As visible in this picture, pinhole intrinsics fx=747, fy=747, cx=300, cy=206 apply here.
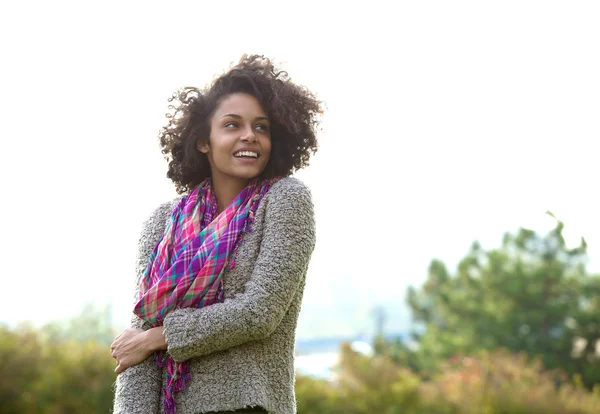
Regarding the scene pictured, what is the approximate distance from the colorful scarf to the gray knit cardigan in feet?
0.12

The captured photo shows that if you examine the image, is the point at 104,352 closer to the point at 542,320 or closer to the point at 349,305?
the point at 542,320

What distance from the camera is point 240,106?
7.85ft

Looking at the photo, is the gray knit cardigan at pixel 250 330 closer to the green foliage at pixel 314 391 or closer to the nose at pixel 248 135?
the nose at pixel 248 135

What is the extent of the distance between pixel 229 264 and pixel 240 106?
0.51m

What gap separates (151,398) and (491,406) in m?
5.48

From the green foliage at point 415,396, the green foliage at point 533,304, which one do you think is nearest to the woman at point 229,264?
the green foliage at point 415,396

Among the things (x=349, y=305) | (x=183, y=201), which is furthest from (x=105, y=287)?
(x=183, y=201)

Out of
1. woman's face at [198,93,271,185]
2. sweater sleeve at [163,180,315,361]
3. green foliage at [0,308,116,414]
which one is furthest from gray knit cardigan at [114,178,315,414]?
green foliage at [0,308,116,414]

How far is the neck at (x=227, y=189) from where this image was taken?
8.12 ft

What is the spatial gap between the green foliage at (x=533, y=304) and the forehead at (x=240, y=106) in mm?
12475

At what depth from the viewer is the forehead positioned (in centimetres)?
239

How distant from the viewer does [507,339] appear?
567 inches

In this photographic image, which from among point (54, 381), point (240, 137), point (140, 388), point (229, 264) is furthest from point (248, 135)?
point (54, 381)

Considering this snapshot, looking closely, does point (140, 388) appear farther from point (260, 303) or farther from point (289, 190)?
point (289, 190)
